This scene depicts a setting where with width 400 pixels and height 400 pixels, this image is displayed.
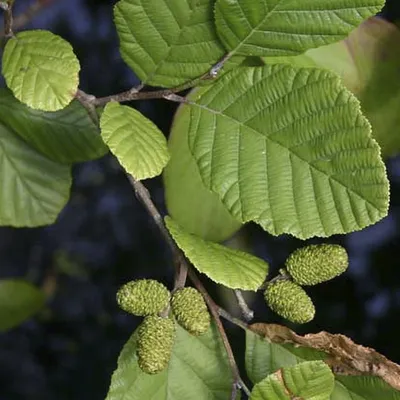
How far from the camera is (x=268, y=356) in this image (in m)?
0.84

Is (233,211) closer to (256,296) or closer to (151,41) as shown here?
(151,41)

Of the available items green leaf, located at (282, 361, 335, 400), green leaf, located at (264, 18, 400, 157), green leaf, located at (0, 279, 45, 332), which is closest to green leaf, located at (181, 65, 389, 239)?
green leaf, located at (282, 361, 335, 400)

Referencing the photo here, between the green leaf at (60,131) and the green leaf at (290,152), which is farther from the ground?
the green leaf at (290,152)

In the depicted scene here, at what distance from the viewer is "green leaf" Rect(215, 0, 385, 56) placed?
0.71 metres

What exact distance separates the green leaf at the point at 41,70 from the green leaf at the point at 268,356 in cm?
32

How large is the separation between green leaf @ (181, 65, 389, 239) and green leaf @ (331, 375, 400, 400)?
155mm

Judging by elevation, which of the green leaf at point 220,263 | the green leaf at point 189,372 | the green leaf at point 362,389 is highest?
the green leaf at point 220,263

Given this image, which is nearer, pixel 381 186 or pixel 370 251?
pixel 381 186

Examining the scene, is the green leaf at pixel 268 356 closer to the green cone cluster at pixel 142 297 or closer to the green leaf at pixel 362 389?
the green leaf at pixel 362 389

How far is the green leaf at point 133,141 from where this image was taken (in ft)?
2.34

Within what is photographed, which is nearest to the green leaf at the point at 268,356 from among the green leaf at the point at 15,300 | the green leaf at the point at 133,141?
the green leaf at the point at 133,141

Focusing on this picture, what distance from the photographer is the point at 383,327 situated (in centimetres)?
155

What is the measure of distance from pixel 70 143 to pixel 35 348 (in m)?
0.94

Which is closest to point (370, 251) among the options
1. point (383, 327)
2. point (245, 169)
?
point (383, 327)
